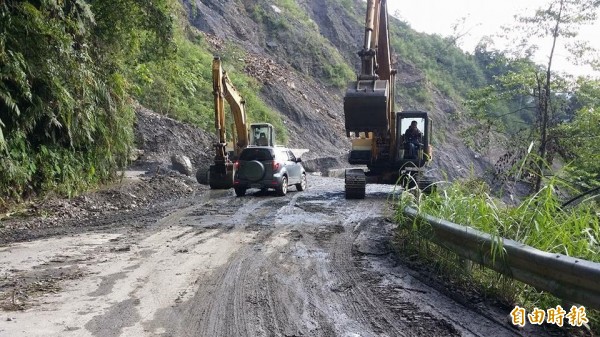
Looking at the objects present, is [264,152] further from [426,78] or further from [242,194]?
[426,78]

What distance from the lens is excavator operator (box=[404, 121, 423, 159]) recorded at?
1659cm

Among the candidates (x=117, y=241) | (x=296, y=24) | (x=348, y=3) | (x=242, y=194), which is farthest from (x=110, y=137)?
(x=348, y=3)

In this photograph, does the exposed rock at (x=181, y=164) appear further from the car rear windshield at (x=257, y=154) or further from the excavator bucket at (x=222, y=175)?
the car rear windshield at (x=257, y=154)

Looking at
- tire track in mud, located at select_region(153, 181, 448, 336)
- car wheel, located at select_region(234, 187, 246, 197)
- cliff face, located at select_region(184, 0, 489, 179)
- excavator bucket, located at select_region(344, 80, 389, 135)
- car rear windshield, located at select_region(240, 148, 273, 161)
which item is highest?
cliff face, located at select_region(184, 0, 489, 179)

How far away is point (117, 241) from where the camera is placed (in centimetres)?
941

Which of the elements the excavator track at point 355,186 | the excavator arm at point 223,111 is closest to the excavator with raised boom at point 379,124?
the excavator track at point 355,186

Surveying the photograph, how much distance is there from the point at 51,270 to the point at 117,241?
219 centimetres

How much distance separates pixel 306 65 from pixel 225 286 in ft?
156

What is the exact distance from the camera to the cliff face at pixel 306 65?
140ft

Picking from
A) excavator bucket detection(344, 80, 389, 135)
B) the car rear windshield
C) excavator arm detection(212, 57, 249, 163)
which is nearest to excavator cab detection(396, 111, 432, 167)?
excavator bucket detection(344, 80, 389, 135)

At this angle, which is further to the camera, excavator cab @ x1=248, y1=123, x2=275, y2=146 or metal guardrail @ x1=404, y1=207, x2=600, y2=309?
excavator cab @ x1=248, y1=123, x2=275, y2=146

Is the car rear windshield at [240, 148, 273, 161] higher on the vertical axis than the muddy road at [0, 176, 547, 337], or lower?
higher

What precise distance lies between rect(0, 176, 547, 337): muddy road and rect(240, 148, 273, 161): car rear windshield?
7323 millimetres

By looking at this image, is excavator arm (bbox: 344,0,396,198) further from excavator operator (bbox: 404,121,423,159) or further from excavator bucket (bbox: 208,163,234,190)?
excavator bucket (bbox: 208,163,234,190)
